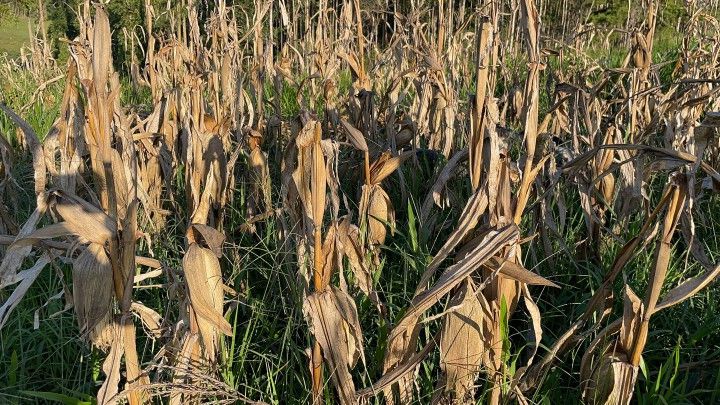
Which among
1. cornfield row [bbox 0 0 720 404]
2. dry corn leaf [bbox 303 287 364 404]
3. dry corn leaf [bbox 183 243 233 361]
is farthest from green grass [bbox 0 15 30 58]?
dry corn leaf [bbox 303 287 364 404]

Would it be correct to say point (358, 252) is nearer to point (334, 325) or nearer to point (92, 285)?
point (334, 325)

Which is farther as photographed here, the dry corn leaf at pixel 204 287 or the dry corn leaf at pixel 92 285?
the dry corn leaf at pixel 204 287


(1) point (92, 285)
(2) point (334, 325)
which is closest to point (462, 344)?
(2) point (334, 325)

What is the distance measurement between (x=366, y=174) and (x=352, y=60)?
2.58 ft

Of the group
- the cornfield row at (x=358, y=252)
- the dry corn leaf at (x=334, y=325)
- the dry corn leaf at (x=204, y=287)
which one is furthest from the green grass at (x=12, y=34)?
the dry corn leaf at (x=334, y=325)

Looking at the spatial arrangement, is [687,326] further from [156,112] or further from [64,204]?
[156,112]

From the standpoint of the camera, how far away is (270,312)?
159cm

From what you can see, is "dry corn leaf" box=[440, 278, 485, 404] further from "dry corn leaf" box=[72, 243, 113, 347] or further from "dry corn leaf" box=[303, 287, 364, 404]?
"dry corn leaf" box=[72, 243, 113, 347]

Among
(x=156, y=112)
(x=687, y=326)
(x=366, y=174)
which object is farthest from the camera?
(x=156, y=112)

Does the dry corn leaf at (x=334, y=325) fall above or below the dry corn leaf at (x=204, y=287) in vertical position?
below

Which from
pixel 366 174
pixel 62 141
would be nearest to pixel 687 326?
pixel 366 174

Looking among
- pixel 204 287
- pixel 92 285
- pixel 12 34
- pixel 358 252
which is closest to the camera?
pixel 92 285

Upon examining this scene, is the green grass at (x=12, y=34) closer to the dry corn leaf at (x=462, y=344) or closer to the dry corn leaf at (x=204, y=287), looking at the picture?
the dry corn leaf at (x=204, y=287)

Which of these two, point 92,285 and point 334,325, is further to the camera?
point 334,325
